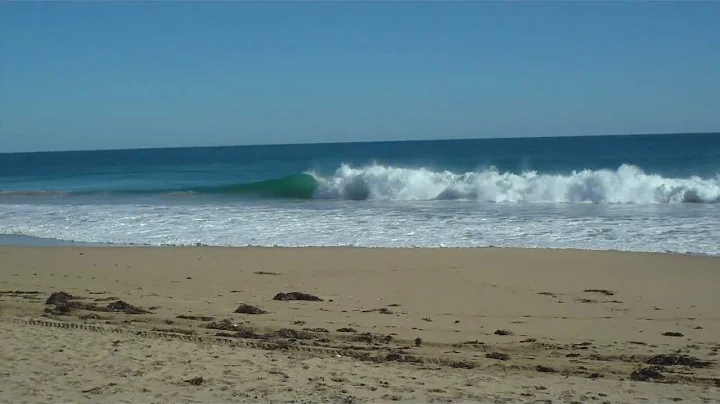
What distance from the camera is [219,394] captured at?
5.35 metres

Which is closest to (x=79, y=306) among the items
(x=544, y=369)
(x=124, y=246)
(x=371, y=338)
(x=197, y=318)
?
(x=197, y=318)

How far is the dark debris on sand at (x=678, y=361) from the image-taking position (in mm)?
6242

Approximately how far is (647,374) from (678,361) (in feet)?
1.77

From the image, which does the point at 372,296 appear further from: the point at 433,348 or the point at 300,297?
the point at 433,348

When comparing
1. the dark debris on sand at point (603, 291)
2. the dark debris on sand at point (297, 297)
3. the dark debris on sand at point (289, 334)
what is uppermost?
the dark debris on sand at point (603, 291)

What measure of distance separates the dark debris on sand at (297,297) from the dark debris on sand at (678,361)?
407 cm

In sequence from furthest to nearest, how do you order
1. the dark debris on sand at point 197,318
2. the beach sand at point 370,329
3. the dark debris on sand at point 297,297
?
the dark debris on sand at point 297,297 → the dark debris on sand at point 197,318 → the beach sand at point 370,329

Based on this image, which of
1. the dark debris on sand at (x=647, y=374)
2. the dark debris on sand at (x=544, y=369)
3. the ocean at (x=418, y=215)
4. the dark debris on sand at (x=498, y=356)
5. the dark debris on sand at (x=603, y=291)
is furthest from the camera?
the ocean at (x=418, y=215)

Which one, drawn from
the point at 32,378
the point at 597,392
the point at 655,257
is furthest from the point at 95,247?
the point at 597,392

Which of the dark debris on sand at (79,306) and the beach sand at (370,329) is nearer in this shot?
the beach sand at (370,329)

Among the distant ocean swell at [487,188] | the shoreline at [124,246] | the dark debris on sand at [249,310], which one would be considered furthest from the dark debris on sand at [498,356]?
the distant ocean swell at [487,188]

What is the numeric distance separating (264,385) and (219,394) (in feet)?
1.21

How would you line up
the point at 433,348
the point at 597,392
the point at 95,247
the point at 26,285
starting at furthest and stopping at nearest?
1. the point at 95,247
2. the point at 26,285
3. the point at 433,348
4. the point at 597,392

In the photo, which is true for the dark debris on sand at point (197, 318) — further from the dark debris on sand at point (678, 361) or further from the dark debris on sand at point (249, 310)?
the dark debris on sand at point (678, 361)
